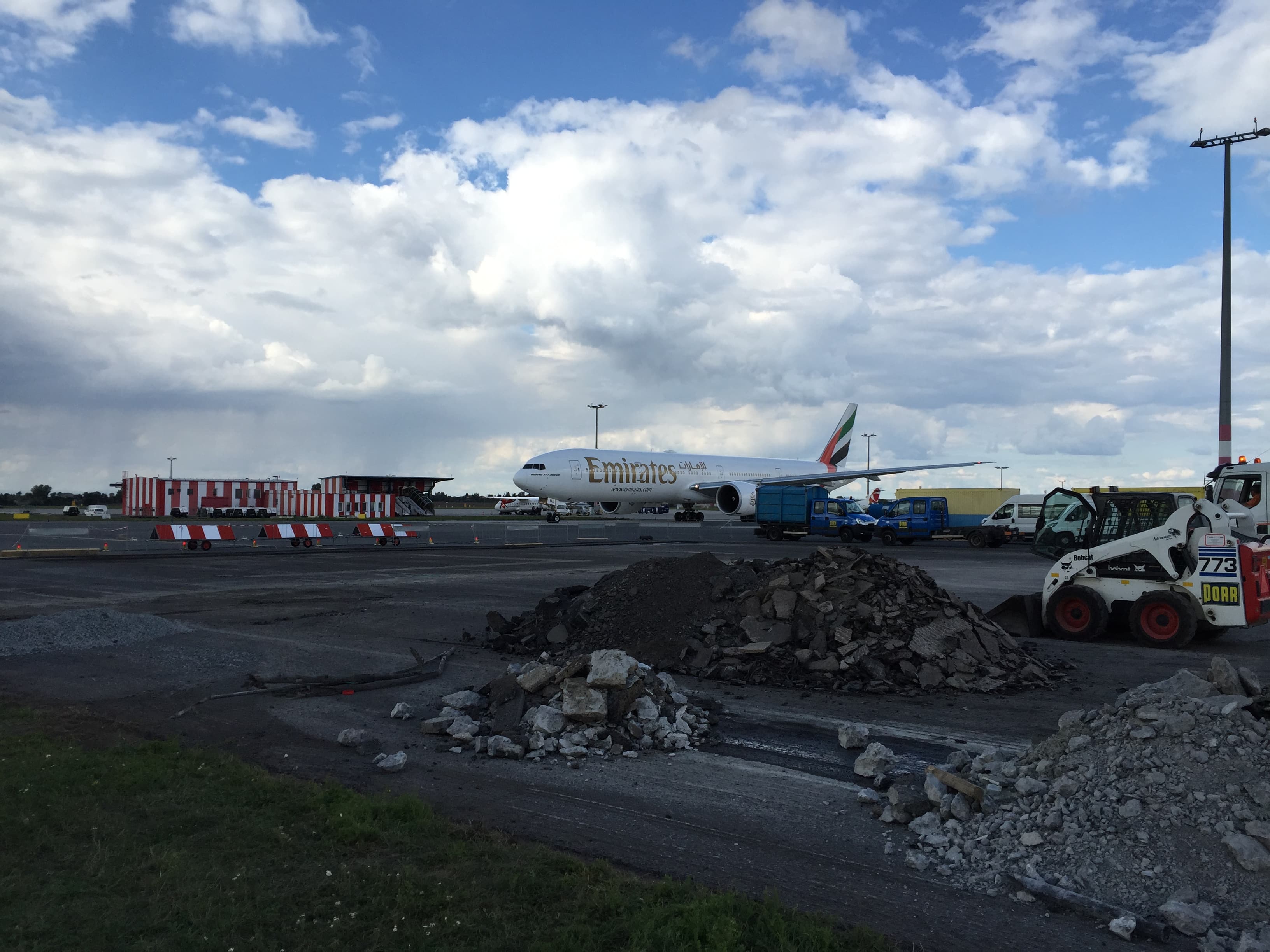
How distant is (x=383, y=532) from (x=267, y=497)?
169 feet

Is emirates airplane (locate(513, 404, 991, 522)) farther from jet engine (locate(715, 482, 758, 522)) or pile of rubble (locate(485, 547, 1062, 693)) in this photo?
pile of rubble (locate(485, 547, 1062, 693))

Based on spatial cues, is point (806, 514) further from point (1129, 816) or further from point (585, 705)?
point (1129, 816)

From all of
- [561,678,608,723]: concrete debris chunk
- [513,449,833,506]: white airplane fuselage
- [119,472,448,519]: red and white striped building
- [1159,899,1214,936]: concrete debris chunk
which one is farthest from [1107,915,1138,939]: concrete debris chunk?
[119,472,448,519]: red and white striped building

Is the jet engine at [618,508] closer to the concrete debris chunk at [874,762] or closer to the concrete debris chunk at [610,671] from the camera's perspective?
the concrete debris chunk at [610,671]

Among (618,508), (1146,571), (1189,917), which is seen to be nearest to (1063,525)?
(1146,571)

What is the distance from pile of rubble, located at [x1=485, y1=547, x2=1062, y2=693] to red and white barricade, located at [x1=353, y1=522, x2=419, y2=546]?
22.2m

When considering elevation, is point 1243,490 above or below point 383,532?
above

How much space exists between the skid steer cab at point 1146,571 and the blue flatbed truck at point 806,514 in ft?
Result: 88.7

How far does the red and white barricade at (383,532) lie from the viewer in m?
33.6

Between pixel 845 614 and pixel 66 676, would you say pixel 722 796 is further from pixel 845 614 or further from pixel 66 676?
pixel 66 676

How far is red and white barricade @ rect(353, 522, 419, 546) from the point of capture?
110 ft

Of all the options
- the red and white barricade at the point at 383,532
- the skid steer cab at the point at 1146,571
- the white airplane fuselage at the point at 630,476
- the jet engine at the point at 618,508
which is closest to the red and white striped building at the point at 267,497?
the jet engine at the point at 618,508

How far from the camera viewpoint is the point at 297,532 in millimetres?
32406

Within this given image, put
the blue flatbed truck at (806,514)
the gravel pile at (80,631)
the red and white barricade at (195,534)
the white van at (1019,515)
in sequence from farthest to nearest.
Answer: the blue flatbed truck at (806,514), the white van at (1019,515), the red and white barricade at (195,534), the gravel pile at (80,631)
